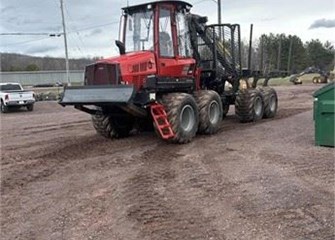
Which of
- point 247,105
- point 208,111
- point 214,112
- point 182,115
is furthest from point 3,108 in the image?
point 182,115

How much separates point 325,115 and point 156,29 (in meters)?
4.17

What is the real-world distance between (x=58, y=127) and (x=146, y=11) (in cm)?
673

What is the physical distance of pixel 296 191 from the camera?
6574 millimetres

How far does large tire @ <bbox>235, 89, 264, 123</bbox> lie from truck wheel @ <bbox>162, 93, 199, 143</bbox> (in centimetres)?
368

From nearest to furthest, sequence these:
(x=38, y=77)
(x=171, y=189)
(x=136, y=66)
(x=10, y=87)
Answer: (x=171, y=189) → (x=136, y=66) → (x=10, y=87) → (x=38, y=77)

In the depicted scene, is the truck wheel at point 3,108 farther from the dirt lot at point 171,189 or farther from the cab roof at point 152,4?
the cab roof at point 152,4

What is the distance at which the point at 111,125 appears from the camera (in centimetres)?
1248

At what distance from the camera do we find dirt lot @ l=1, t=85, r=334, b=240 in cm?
541

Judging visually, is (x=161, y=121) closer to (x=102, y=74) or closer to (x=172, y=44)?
(x=102, y=74)

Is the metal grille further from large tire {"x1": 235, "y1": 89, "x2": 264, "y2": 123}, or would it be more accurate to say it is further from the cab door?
large tire {"x1": 235, "y1": 89, "x2": 264, "y2": 123}

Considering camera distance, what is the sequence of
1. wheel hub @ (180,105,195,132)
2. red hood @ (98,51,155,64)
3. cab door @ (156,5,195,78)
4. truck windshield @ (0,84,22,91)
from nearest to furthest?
red hood @ (98,51,155,64) → wheel hub @ (180,105,195,132) → cab door @ (156,5,195,78) → truck windshield @ (0,84,22,91)

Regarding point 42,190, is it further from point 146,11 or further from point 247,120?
point 247,120

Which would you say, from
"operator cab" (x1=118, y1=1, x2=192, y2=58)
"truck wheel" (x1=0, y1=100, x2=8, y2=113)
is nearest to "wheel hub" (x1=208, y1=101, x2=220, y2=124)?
"operator cab" (x1=118, y1=1, x2=192, y2=58)

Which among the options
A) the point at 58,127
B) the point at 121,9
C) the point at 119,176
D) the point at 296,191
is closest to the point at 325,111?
the point at 296,191
